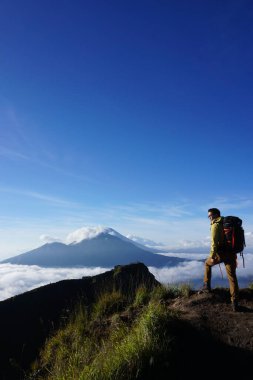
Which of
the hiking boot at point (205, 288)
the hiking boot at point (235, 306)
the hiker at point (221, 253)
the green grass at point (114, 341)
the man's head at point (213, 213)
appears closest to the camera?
the green grass at point (114, 341)

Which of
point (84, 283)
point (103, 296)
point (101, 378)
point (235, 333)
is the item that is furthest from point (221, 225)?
point (84, 283)

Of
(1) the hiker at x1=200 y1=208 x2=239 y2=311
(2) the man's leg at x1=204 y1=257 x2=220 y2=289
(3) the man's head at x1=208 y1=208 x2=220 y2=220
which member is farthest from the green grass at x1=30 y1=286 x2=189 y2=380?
(3) the man's head at x1=208 y1=208 x2=220 y2=220

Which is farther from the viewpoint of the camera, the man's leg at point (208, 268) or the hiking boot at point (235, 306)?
the man's leg at point (208, 268)

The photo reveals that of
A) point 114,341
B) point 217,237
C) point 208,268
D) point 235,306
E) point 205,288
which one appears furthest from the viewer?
point 205,288

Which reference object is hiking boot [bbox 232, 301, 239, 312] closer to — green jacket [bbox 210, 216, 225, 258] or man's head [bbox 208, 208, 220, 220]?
green jacket [bbox 210, 216, 225, 258]

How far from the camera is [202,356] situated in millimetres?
7250

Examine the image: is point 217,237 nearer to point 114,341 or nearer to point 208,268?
point 208,268

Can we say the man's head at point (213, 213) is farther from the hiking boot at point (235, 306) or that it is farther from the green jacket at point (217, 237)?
the hiking boot at point (235, 306)

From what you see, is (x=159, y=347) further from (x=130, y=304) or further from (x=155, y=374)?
(x=130, y=304)

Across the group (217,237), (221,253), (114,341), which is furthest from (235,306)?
(114,341)

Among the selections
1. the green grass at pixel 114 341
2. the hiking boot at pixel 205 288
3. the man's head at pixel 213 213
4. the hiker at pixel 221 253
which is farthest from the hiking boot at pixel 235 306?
the man's head at pixel 213 213

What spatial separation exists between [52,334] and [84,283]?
1538 inches

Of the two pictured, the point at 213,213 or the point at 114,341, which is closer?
the point at 114,341

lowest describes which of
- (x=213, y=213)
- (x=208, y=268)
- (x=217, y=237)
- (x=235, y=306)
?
(x=235, y=306)
